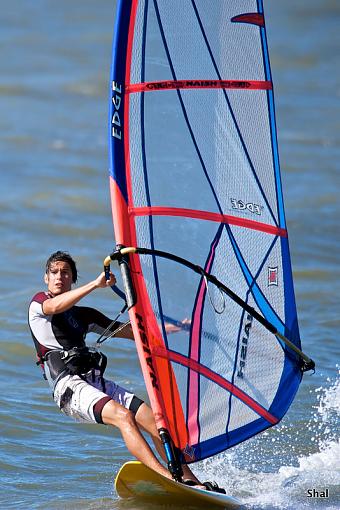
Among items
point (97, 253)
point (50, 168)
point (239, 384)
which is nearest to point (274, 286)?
point (239, 384)

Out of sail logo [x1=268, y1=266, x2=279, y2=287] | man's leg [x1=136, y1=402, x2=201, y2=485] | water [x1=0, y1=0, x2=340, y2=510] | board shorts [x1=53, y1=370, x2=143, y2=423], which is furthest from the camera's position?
water [x1=0, y1=0, x2=340, y2=510]

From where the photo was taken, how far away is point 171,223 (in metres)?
5.01

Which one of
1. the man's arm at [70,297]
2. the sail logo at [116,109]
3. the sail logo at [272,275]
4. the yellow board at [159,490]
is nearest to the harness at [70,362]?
the man's arm at [70,297]

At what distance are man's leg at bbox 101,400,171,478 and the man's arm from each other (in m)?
0.53

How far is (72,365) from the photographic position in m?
5.02

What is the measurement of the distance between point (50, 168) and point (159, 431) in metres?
9.47

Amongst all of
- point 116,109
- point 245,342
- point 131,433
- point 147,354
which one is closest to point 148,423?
point 131,433

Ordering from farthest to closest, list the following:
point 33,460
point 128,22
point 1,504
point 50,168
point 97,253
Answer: point 50,168
point 97,253
point 33,460
point 1,504
point 128,22

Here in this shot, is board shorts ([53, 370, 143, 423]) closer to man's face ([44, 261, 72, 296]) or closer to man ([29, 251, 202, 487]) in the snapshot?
man ([29, 251, 202, 487])

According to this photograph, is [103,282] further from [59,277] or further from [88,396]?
[88,396]

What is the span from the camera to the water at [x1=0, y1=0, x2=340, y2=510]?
18.3 ft

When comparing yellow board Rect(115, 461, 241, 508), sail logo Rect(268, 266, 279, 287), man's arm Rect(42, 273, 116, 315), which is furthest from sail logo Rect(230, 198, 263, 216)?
yellow board Rect(115, 461, 241, 508)

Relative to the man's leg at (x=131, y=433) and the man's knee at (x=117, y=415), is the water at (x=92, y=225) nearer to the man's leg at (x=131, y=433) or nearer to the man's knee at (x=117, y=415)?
the man's leg at (x=131, y=433)

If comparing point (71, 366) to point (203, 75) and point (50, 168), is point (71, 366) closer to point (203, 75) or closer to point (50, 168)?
point (203, 75)
